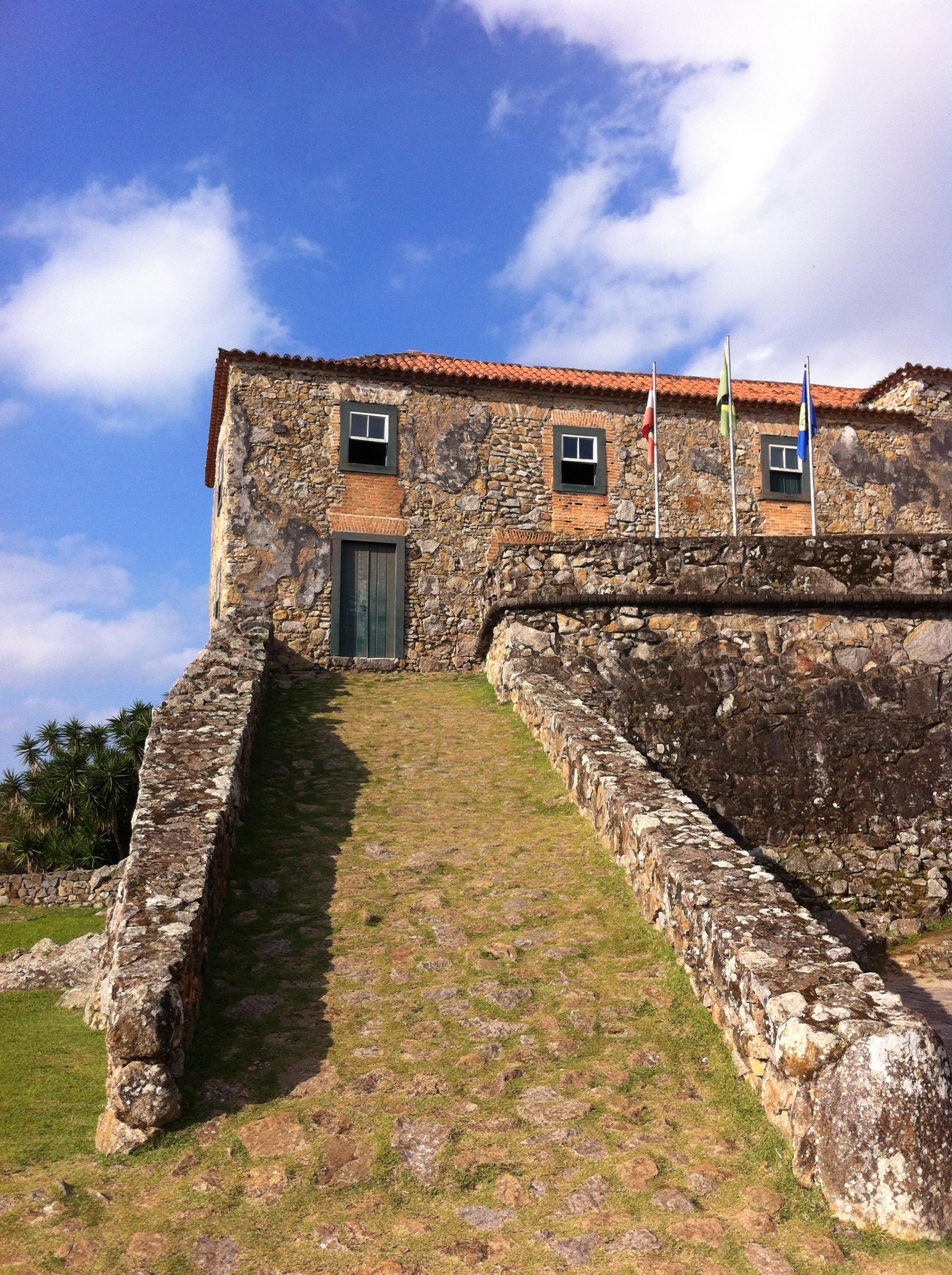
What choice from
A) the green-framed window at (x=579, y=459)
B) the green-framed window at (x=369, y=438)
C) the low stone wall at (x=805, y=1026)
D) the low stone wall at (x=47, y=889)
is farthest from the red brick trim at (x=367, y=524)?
the low stone wall at (x=805, y=1026)

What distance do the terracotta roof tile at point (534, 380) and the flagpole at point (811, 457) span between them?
1607 millimetres

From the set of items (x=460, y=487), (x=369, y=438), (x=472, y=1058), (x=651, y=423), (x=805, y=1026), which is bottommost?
(x=472, y=1058)

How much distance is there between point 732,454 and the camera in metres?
16.3

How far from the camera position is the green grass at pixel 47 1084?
4.47 m

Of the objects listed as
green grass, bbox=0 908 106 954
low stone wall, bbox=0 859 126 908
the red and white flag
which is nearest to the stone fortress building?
the red and white flag

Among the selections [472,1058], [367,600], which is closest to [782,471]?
[367,600]

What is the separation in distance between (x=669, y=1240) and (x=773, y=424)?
16.5m

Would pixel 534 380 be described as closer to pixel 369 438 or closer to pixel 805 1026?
pixel 369 438

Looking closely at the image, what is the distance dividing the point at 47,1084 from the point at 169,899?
105 cm

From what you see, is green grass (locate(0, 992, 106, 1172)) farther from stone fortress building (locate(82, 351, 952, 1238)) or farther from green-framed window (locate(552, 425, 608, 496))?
green-framed window (locate(552, 425, 608, 496))

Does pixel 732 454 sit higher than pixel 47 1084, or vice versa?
pixel 732 454

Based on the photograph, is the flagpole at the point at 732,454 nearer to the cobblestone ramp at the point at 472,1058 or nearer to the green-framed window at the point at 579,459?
the green-framed window at the point at 579,459

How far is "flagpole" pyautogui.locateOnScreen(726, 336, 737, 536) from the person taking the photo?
15.9 meters

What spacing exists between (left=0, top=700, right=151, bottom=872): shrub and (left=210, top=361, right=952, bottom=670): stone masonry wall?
14.1 feet
